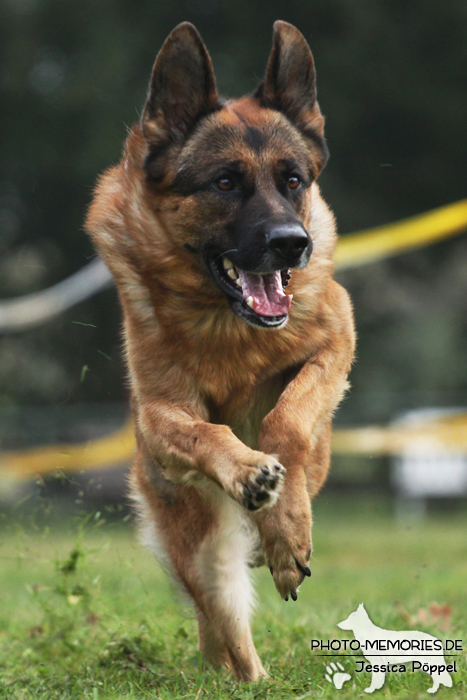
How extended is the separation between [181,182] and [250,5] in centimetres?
1334

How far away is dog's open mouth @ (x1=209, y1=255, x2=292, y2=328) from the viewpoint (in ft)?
11.8

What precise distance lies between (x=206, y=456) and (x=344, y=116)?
1277 centimetres

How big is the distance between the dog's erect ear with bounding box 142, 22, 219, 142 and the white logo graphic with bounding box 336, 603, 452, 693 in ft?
7.01

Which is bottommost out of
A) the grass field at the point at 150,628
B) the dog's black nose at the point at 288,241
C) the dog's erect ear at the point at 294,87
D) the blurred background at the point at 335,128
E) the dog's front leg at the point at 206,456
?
the blurred background at the point at 335,128

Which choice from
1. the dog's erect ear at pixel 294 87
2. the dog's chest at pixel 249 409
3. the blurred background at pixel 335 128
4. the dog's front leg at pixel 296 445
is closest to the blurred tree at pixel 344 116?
the blurred background at pixel 335 128

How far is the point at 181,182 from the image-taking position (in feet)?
12.5

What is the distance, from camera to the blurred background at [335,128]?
568 inches

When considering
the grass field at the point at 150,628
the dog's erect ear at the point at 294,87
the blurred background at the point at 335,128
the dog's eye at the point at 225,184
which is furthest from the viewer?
the blurred background at the point at 335,128

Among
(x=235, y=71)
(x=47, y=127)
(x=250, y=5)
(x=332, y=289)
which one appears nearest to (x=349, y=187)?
(x=235, y=71)

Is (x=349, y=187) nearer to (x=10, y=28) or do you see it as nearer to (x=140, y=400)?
(x=10, y=28)

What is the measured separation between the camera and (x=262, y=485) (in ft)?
10.2

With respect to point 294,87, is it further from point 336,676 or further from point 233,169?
point 336,676

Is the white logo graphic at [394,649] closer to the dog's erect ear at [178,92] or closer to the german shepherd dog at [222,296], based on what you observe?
the german shepherd dog at [222,296]

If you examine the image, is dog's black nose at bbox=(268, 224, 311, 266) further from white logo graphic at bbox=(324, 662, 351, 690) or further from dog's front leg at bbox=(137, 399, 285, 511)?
white logo graphic at bbox=(324, 662, 351, 690)
